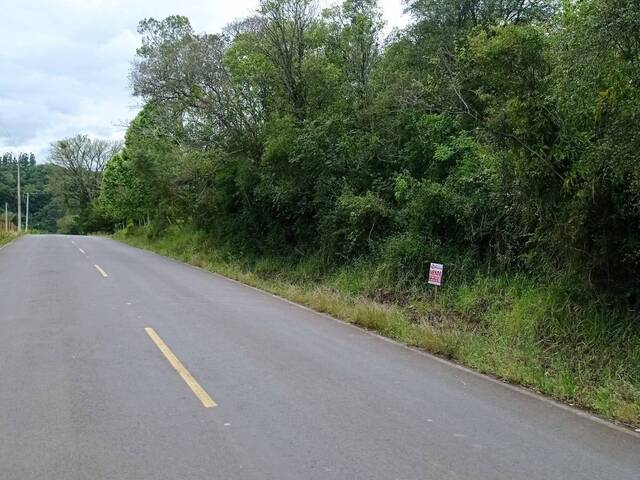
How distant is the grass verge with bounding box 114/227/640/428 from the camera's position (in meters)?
6.52

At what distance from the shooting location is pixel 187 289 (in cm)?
1422

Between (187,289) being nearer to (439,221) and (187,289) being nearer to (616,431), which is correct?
(439,221)

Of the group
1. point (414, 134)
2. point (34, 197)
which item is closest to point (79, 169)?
point (34, 197)

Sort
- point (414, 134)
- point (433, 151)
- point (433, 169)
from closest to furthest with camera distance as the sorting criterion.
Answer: point (433, 169), point (433, 151), point (414, 134)

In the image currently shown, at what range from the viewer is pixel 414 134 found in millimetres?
15852

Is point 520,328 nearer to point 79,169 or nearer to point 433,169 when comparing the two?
point 433,169

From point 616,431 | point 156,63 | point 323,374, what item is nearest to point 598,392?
point 616,431

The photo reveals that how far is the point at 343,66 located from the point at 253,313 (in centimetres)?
1100

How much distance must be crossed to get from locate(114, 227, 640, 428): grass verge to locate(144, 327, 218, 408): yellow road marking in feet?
11.8

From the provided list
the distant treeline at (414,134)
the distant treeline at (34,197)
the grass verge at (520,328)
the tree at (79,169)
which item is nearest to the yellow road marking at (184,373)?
the grass verge at (520,328)

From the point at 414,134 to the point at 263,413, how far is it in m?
12.0

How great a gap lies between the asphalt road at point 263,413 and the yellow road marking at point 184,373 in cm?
5

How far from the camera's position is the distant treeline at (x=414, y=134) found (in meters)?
7.54

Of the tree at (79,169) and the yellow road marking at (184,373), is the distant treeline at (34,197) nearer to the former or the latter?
the tree at (79,169)
